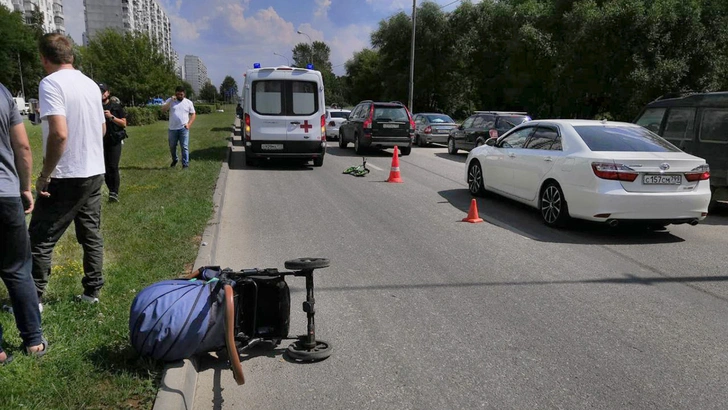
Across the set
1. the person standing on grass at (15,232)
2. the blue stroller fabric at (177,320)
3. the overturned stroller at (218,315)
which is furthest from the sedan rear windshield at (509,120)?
the person standing on grass at (15,232)

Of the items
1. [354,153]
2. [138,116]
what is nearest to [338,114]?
[354,153]

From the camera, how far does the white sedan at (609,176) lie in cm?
696

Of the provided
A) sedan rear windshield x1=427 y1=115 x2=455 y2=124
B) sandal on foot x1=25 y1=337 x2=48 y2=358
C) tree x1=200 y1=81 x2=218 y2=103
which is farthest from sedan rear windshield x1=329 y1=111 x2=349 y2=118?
tree x1=200 y1=81 x2=218 y2=103

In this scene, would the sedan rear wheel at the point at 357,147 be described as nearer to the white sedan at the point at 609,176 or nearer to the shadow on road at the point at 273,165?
the shadow on road at the point at 273,165

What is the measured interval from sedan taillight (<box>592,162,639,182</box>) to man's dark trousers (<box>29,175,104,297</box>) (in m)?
5.75

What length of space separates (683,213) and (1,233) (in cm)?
725

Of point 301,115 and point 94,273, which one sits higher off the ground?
point 301,115

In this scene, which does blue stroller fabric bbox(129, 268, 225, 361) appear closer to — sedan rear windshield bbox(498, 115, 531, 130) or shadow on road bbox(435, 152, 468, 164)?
shadow on road bbox(435, 152, 468, 164)

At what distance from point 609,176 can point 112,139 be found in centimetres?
722

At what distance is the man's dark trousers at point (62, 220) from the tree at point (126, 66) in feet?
171

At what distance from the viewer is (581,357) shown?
151 inches

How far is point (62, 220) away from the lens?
4.04 meters

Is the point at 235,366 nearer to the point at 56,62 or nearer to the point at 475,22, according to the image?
the point at 56,62

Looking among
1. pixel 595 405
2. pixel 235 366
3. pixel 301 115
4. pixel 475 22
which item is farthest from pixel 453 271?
pixel 475 22
